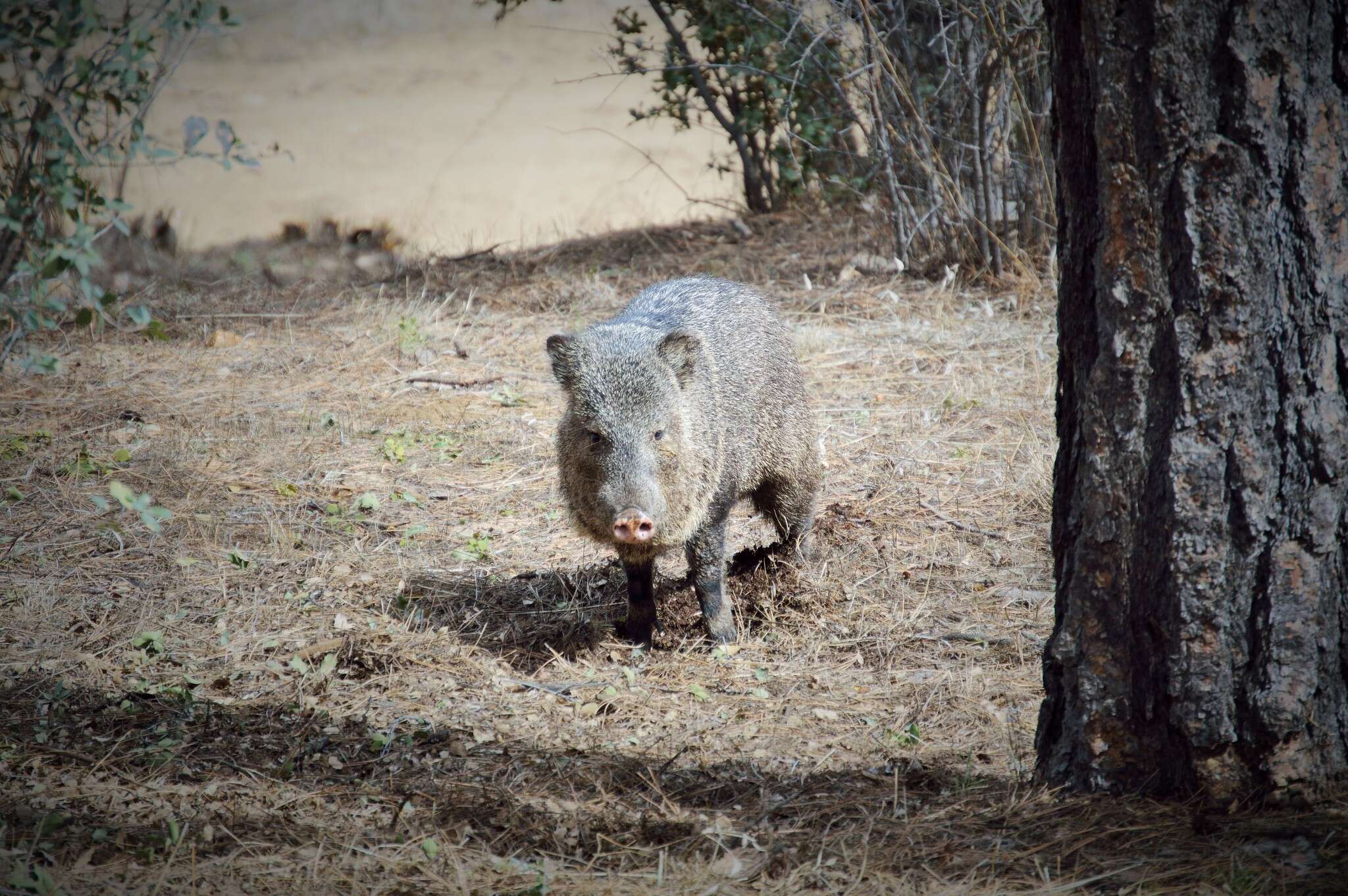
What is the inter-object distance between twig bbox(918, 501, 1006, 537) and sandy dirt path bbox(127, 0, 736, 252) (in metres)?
5.26

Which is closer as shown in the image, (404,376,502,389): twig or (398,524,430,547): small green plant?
(398,524,430,547): small green plant

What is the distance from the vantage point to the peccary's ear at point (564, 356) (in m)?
3.64

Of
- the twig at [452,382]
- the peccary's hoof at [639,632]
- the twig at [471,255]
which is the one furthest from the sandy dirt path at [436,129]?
the peccary's hoof at [639,632]

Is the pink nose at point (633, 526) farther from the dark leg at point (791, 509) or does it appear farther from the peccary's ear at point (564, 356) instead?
the dark leg at point (791, 509)

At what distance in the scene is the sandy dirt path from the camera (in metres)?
8.91

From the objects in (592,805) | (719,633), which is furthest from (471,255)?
(592,805)

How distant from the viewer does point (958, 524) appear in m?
4.22

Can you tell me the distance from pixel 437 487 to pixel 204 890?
279 centimetres

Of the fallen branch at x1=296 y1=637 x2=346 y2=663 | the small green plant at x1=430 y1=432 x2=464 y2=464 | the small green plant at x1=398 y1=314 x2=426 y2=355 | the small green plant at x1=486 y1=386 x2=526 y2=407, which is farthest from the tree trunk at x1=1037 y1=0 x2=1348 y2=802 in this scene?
Result: the small green plant at x1=398 y1=314 x2=426 y2=355

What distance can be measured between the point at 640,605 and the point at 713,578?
274 millimetres

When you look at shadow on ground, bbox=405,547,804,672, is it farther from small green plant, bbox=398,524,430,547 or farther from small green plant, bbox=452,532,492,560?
small green plant, bbox=398,524,430,547

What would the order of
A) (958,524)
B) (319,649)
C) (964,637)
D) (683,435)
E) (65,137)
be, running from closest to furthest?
(65,137), (319,649), (964,637), (683,435), (958,524)

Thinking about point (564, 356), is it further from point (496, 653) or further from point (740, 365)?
point (496, 653)

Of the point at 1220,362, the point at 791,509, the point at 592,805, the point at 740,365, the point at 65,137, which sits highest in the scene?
the point at 65,137
